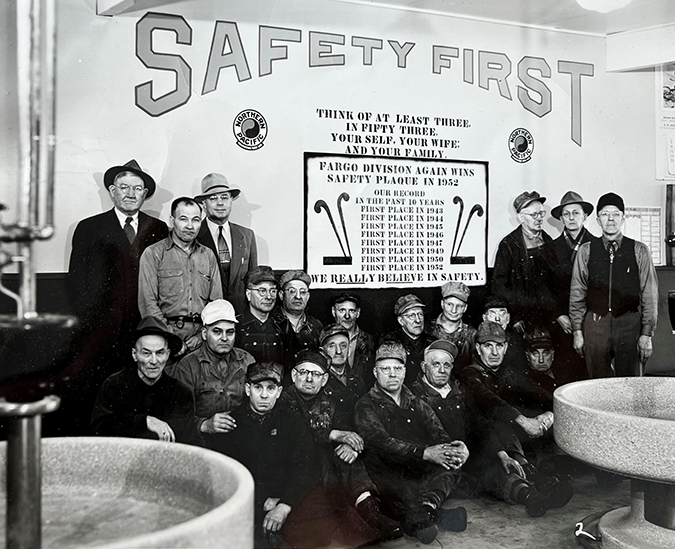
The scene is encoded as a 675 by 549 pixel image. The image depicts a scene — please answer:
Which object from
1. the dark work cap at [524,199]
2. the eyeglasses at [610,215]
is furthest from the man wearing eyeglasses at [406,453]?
the eyeglasses at [610,215]

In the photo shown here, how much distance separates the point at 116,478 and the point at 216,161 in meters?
1.83

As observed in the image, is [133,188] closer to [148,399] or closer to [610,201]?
[148,399]

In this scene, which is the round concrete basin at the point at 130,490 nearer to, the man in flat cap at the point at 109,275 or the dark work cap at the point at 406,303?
the man in flat cap at the point at 109,275

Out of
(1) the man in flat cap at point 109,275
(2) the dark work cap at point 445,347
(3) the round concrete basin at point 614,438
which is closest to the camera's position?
(3) the round concrete basin at point 614,438

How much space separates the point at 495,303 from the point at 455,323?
0.24 metres

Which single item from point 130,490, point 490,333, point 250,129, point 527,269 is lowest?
point 130,490

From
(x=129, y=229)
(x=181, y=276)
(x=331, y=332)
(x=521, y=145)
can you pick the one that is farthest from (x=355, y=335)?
(x=521, y=145)

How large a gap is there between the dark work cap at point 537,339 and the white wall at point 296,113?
0.48 m

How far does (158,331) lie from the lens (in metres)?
2.95

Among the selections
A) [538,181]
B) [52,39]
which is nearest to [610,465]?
[538,181]

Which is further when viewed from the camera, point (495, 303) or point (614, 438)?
point (495, 303)

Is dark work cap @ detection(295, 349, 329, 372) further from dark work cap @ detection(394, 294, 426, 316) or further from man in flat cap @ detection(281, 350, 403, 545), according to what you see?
dark work cap @ detection(394, 294, 426, 316)

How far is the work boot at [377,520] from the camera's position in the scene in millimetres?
3143

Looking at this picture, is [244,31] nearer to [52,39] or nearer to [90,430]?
[90,430]
